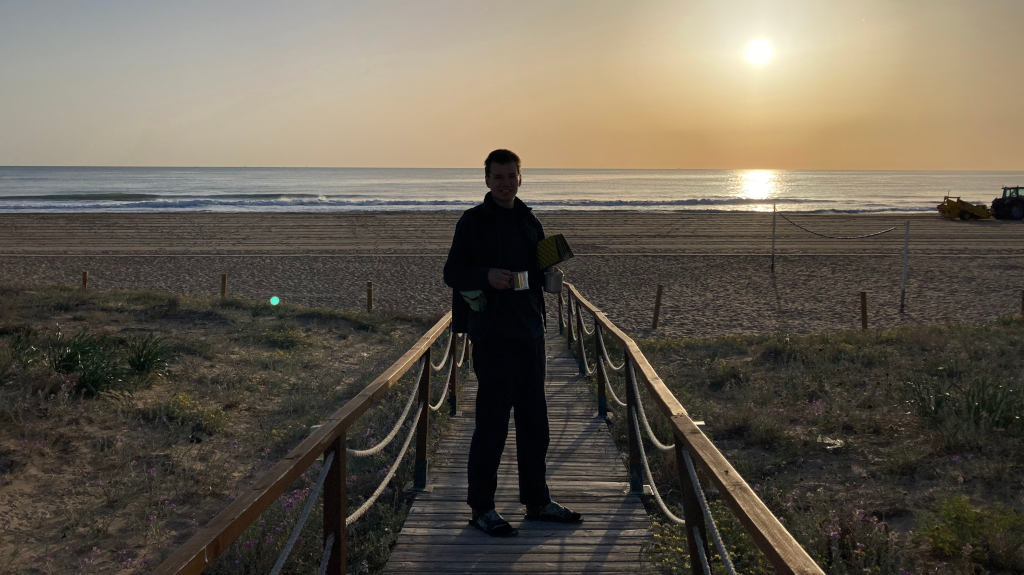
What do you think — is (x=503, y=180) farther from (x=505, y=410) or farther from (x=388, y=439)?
(x=388, y=439)

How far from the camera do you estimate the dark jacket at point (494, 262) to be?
144 inches

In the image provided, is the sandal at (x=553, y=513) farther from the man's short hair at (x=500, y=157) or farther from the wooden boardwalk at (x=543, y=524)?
the man's short hair at (x=500, y=157)

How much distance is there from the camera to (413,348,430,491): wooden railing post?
4738 millimetres

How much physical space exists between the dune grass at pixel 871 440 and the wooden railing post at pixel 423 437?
147cm

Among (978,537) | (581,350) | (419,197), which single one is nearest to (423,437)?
(978,537)

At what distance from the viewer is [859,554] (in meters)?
4.12

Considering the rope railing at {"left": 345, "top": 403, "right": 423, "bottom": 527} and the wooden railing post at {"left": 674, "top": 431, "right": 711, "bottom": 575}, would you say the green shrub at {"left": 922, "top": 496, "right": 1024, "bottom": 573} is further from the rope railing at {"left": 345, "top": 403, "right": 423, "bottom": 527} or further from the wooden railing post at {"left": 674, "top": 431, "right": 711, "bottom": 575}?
the rope railing at {"left": 345, "top": 403, "right": 423, "bottom": 527}

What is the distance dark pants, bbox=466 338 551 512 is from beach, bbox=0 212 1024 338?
9.47m

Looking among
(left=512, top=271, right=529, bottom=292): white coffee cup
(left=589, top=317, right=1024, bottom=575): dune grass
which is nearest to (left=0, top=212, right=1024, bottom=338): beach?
(left=589, top=317, right=1024, bottom=575): dune grass

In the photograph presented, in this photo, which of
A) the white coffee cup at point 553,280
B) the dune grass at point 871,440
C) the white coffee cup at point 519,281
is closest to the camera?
the white coffee cup at point 519,281

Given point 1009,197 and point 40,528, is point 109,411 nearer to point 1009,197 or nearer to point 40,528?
point 40,528

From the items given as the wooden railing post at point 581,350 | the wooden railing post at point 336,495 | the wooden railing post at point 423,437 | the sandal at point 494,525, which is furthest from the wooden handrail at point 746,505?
the wooden railing post at point 581,350

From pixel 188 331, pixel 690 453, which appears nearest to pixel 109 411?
pixel 188 331

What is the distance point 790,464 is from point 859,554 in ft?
6.68
